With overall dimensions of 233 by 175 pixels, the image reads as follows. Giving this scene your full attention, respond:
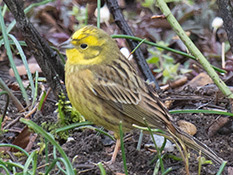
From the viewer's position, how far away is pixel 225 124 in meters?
3.90

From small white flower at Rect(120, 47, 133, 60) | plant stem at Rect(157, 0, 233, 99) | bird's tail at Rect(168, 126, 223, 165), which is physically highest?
plant stem at Rect(157, 0, 233, 99)

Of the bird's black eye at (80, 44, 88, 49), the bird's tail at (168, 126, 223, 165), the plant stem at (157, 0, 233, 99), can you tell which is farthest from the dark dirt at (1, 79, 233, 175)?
the bird's black eye at (80, 44, 88, 49)

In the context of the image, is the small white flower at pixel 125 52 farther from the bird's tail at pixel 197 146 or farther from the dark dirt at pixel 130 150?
the bird's tail at pixel 197 146

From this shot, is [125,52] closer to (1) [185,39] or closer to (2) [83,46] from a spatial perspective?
(2) [83,46]

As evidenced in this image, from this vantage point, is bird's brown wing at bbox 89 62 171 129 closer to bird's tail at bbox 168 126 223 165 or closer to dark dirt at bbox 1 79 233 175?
bird's tail at bbox 168 126 223 165

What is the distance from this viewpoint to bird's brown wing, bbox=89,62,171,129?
3.67m

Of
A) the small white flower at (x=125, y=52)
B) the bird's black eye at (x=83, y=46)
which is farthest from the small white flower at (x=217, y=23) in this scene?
the bird's black eye at (x=83, y=46)

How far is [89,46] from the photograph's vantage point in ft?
12.5

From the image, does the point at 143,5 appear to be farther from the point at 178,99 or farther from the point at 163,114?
the point at 163,114

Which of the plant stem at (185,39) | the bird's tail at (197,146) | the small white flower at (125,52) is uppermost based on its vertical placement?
the plant stem at (185,39)

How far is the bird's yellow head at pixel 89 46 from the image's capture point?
374cm

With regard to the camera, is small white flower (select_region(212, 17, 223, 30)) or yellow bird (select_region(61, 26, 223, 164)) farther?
small white flower (select_region(212, 17, 223, 30))

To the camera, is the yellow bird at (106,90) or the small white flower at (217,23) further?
the small white flower at (217,23)

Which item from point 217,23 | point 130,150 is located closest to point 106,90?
point 130,150
